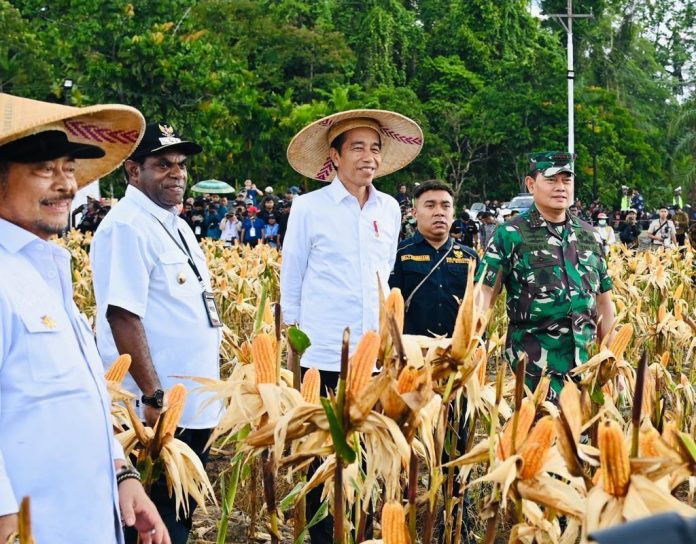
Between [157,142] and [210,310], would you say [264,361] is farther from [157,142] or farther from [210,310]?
[157,142]

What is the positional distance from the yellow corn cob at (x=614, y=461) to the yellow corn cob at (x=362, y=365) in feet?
1.54

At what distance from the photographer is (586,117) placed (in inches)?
1736

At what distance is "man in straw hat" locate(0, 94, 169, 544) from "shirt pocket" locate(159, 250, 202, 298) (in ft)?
3.26

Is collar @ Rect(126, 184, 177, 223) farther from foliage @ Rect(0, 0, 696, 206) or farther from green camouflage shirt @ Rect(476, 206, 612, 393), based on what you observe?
foliage @ Rect(0, 0, 696, 206)

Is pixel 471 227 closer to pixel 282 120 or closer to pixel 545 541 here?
pixel 545 541

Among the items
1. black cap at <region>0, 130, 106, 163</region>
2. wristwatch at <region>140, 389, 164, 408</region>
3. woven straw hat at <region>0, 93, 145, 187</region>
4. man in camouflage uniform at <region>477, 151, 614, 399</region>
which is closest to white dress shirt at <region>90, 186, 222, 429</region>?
wristwatch at <region>140, 389, 164, 408</region>

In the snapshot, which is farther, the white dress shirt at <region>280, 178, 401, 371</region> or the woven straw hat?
the white dress shirt at <region>280, 178, 401, 371</region>

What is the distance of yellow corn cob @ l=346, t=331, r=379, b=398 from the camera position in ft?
6.75

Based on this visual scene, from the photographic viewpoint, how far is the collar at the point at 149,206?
353 centimetres

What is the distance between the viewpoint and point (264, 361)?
2.40 m

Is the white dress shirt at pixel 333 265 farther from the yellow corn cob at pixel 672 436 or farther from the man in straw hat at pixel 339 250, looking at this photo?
the yellow corn cob at pixel 672 436

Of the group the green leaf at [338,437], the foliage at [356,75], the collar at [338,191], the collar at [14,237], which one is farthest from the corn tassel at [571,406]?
the foliage at [356,75]

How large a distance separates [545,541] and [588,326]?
2156 mm

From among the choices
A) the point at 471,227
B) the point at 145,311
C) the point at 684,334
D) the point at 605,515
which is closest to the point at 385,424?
the point at 605,515
